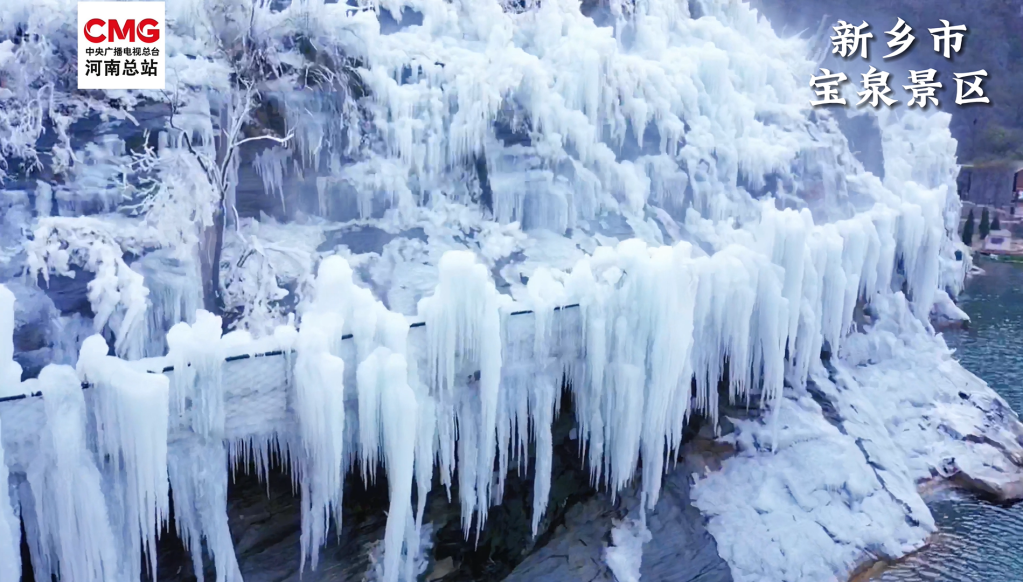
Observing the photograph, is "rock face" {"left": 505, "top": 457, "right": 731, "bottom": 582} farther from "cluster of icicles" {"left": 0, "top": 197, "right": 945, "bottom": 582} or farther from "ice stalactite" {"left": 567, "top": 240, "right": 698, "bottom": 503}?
"ice stalactite" {"left": 567, "top": 240, "right": 698, "bottom": 503}

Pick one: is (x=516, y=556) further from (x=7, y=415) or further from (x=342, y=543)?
(x=7, y=415)

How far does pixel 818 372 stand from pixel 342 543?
8041 millimetres

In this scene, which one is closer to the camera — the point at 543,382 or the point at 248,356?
the point at 248,356

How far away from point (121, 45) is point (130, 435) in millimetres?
5050

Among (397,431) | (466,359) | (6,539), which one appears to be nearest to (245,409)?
(397,431)

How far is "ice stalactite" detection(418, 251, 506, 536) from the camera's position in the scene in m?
6.92

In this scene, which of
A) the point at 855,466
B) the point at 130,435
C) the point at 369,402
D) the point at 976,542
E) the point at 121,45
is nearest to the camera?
the point at 130,435

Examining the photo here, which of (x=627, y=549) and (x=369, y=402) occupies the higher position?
(x=369, y=402)

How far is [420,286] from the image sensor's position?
886cm

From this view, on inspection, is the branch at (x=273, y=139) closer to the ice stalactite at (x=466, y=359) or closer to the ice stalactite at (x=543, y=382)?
the ice stalactite at (x=466, y=359)

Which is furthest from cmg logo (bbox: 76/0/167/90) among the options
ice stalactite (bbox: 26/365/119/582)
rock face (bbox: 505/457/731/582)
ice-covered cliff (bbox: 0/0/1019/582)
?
rock face (bbox: 505/457/731/582)

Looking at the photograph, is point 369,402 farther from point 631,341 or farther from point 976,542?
point 976,542

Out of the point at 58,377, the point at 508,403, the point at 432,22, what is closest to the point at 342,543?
the point at 508,403

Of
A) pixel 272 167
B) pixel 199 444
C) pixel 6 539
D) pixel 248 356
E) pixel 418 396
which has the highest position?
pixel 272 167
